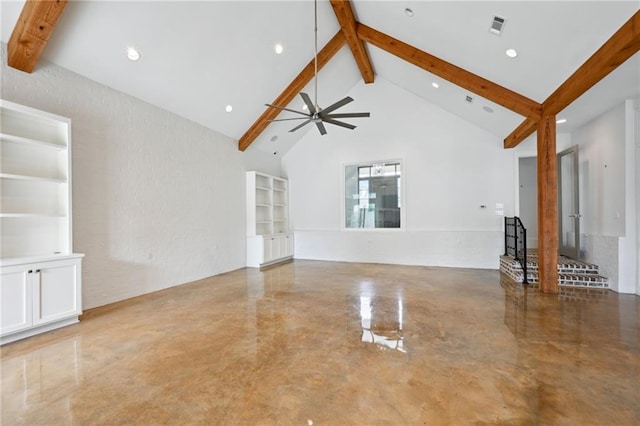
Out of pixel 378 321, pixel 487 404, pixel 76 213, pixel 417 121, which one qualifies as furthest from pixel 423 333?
pixel 417 121

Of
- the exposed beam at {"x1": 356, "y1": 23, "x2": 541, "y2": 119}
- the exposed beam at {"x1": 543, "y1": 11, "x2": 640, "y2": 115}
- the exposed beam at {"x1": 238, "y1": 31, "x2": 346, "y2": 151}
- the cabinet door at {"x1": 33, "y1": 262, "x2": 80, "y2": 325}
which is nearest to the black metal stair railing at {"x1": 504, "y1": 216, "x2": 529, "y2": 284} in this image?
the exposed beam at {"x1": 356, "y1": 23, "x2": 541, "y2": 119}

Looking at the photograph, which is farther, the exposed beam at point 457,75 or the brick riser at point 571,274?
the brick riser at point 571,274

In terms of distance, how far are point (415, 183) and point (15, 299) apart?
763 centimetres

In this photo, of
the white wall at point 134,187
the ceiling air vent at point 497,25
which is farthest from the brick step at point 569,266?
the white wall at point 134,187

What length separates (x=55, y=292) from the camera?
3.44 m

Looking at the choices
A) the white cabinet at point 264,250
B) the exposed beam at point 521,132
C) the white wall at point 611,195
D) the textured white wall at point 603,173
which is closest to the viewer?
the white wall at point 611,195

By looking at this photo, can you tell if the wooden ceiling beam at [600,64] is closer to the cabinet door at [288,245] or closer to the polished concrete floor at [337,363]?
the polished concrete floor at [337,363]

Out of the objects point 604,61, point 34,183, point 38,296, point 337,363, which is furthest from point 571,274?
point 34,183

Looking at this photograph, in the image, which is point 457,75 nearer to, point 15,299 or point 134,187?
point 134,187

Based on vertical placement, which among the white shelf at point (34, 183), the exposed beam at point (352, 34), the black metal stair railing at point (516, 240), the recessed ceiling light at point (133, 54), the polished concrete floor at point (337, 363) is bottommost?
the polished concrete floor at point (337, 363)

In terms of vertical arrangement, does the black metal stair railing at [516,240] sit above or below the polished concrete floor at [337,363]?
above

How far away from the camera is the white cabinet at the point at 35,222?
10.3 ft

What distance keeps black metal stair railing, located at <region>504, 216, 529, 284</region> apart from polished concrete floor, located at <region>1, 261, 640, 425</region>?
1.14m

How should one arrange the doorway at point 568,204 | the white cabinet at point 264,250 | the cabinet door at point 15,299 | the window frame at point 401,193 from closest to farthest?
the cabinet door at point 15,299, the doorway at point 568,204, the white cabinet at point 264,250, the window frame at point 401,193
